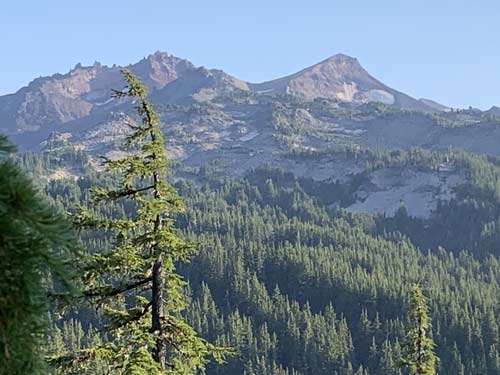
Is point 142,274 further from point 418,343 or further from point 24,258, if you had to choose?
point 418,343

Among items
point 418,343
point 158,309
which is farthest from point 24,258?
point 418,343

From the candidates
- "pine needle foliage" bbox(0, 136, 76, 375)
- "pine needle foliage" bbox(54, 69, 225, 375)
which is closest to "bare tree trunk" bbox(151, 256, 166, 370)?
"pine needle foliage" bbox(54, 69, 225, 375)

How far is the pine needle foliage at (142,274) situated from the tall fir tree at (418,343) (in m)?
15.2

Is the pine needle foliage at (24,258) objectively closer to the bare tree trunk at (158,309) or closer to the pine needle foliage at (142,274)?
the pine needle foliage at (142,274)

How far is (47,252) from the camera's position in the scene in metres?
4.81

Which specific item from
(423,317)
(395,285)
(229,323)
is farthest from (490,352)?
(423,317)

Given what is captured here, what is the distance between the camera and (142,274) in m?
14.7

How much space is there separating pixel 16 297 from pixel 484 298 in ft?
598

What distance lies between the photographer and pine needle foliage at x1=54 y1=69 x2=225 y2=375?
13961mm

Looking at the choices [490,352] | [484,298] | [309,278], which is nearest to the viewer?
[490,352]

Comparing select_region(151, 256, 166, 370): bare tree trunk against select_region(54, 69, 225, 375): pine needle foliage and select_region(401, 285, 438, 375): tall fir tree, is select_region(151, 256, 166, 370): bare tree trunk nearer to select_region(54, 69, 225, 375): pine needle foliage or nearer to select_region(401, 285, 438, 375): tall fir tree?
select_region(54, 69, 225, 375): pine needle foliage

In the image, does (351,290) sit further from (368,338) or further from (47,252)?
(47,252)

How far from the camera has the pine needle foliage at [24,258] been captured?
4.78m

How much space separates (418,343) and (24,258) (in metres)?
25.7
